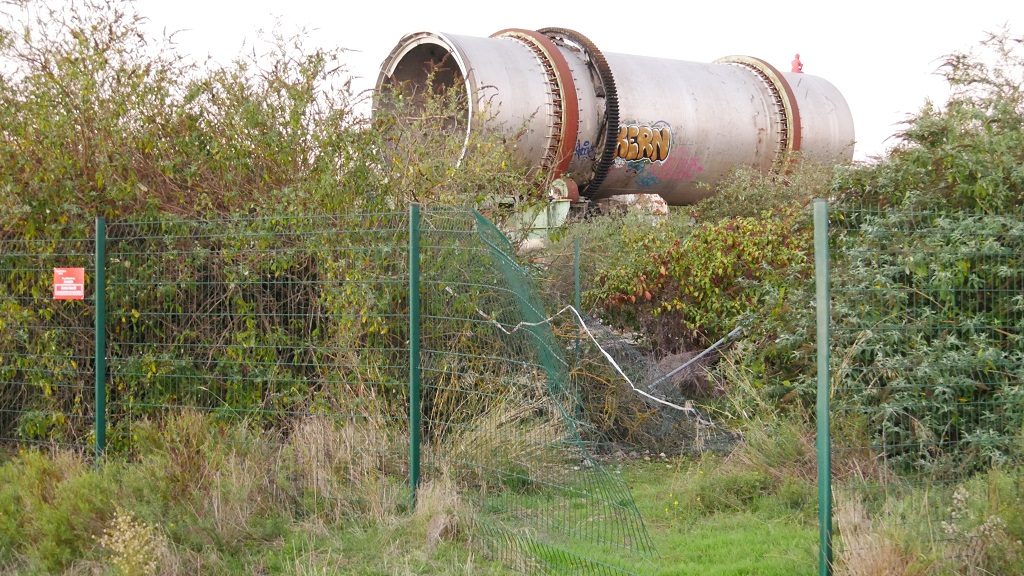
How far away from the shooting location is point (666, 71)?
21.7 m

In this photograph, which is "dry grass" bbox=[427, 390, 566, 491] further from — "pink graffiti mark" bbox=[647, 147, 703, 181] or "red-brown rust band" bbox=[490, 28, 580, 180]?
"pink graffiti mark" bbox=[647, 147, 703, 181]

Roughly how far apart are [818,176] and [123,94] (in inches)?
501

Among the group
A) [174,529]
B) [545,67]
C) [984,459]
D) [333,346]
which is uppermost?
[545,67]

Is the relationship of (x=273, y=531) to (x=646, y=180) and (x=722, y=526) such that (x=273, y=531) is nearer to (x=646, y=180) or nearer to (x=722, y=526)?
(x=722, y=526)

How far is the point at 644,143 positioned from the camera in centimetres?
2045

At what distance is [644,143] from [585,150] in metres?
1.56

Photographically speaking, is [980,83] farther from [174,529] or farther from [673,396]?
[174,529]

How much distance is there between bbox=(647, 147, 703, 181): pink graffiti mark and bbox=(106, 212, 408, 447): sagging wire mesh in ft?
46.6

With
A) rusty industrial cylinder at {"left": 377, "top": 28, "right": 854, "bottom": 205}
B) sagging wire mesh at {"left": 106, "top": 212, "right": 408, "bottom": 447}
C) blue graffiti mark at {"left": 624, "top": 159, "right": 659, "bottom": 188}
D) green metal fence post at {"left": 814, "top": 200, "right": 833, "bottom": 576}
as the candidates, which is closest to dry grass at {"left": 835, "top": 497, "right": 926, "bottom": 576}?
green metal fence post at {"left": 814, "top": 200, "right": 833, "bottom": 576}

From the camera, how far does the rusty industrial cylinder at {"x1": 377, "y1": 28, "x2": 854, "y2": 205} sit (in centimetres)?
1844

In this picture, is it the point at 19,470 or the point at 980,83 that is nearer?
the point at 19,470

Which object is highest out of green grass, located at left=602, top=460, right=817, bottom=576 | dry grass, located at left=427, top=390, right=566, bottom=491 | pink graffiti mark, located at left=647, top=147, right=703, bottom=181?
pink graffiti mark, located at left=647, top=147, right=703, bottom=181

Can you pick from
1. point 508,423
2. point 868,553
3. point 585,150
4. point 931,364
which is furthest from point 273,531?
point 585,150

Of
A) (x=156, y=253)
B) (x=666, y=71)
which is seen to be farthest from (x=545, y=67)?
(x=156, y=253)
